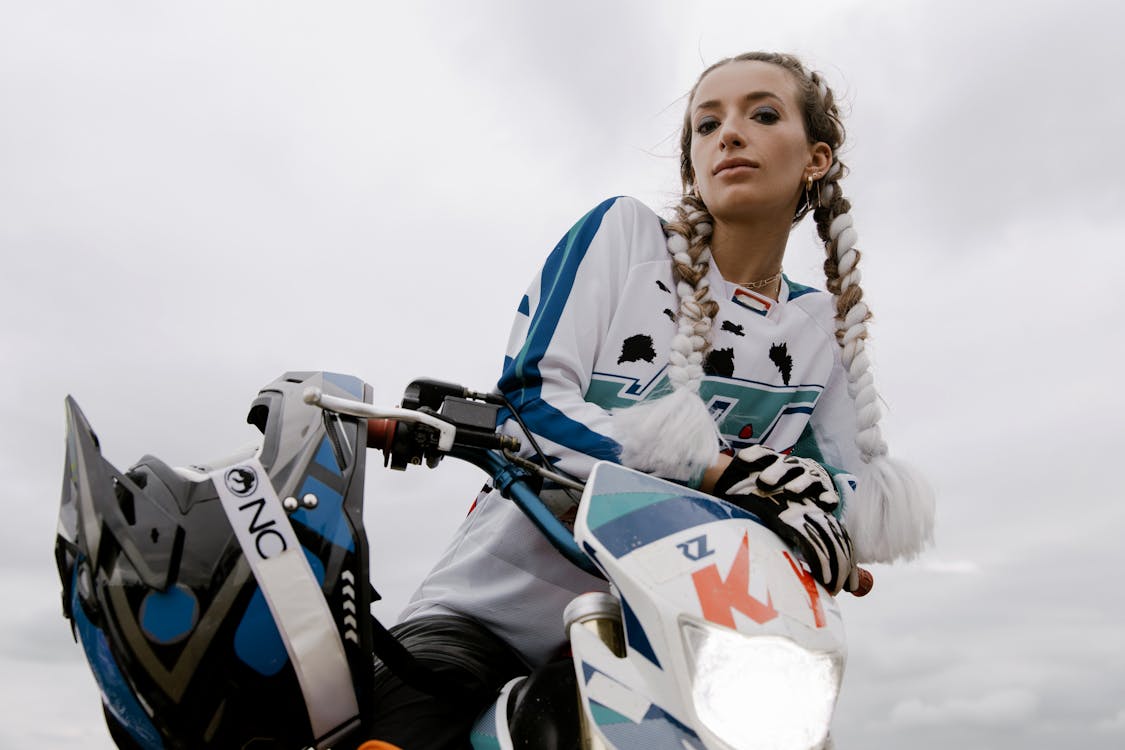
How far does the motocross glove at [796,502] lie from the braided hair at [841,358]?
0.09 meters

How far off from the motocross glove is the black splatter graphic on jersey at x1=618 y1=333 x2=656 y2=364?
20.7 inches

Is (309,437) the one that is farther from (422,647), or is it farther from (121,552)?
(422,647)

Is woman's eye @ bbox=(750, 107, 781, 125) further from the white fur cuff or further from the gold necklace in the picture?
the white fur cuff

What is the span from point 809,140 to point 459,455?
5.20ft

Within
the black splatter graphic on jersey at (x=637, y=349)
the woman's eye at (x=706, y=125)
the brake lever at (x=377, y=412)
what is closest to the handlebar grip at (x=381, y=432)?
the brake lever at (x=377, y=412)

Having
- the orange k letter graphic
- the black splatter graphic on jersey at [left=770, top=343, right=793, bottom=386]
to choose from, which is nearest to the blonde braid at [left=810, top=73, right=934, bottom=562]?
the black splatter graphic on jersey at [left=770, top=343, right=793, bottom=386]

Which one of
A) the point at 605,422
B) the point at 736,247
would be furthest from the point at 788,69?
the point at 605,422

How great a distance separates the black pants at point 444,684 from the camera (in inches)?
64.4

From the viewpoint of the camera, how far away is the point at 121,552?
1414 mm

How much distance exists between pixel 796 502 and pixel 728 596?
0.42m

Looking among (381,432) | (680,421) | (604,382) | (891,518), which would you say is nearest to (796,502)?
(680,421)

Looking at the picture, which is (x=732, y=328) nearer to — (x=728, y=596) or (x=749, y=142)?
(x=749, y=142)

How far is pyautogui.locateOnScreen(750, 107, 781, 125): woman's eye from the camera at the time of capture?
2.61 meters

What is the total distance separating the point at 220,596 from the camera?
141 centimetres
